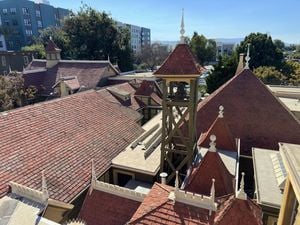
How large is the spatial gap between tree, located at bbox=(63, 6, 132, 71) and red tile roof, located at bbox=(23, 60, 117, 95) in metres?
17.8

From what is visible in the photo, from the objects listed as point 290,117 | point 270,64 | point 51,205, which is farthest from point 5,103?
point 270,64

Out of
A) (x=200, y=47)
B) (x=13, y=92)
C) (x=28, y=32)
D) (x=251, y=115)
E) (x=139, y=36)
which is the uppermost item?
(x=139, y=36)

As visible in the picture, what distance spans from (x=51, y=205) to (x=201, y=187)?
5913 mm

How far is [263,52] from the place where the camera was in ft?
154

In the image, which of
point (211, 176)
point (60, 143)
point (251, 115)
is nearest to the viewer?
point (211, 176)

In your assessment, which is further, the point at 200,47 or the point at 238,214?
the point at 200,47

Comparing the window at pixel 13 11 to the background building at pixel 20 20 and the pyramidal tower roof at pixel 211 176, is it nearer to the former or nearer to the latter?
the background building at pixel 20 20

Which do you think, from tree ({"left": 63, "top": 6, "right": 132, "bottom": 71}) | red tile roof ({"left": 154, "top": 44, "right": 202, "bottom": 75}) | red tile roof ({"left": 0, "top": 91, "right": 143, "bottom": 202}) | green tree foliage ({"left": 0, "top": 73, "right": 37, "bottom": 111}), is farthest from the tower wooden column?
tree ({"left": 63, "top": 6, "right": 132, "bottom": 71})

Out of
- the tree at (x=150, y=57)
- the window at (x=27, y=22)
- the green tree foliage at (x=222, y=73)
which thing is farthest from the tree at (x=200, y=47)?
the window at (x=27, y=22)

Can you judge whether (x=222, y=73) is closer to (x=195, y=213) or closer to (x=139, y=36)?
(x=195, y=213)

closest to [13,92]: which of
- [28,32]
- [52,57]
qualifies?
[52,57]

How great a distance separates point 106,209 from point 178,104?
231 inches

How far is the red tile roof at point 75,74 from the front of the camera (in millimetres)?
31469

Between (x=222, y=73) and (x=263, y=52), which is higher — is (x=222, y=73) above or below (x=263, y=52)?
below
